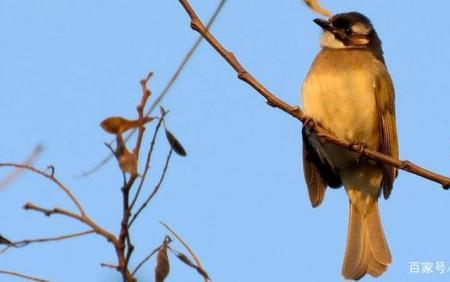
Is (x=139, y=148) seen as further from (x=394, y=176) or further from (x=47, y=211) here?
(x=394, y=176)

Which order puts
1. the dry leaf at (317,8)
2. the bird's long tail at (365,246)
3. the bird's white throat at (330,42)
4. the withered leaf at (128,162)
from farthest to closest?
1. the bird's white throat at (330,42)
2. the bird's long tail at (365,246)
3. the dry leaf at (317,8)
4. the withered leaf at (128,162)

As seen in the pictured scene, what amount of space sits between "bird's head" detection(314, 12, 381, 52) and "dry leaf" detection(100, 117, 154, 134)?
14.4 ft

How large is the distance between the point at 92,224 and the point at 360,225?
437cm

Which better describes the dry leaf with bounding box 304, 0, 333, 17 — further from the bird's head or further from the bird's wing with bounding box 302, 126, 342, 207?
the bird's head


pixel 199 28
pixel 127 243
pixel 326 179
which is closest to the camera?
pixel 127 243

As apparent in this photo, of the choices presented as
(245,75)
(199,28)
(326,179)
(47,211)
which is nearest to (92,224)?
(47,211)

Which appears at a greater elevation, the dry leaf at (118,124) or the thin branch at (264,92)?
the thin branch at (264,92)

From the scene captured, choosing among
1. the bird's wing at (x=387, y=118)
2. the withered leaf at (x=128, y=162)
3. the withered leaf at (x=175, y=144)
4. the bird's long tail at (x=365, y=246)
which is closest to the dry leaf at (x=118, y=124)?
the withered leaf at (x=128, y=162)

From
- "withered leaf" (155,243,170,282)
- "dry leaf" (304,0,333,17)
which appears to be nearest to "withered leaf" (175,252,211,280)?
"withered leaf" (155,243,170,282)

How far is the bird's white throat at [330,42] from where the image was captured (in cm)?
660

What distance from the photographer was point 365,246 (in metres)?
6.10

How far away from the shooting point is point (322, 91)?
231 inches

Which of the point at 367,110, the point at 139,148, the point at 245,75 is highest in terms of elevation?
the point at 367,110

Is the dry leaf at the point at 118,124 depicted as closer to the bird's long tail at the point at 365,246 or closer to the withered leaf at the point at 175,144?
the withered leaf at the point at 175,144
